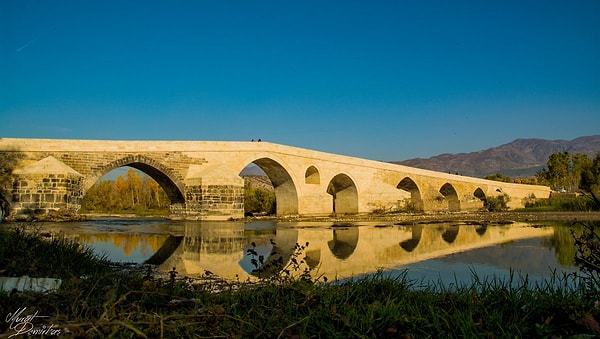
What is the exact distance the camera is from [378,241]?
11469 millimetres

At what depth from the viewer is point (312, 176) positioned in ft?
99.4

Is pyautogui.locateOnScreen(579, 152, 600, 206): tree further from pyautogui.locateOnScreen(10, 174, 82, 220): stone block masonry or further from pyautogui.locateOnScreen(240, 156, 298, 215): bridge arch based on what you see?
pyautogui.locateOnScreen(10, 174, 82, 220): stone block masonry

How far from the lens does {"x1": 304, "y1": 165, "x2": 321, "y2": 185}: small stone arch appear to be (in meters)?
29.5

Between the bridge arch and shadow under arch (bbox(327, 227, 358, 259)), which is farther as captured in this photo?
the bridge arch

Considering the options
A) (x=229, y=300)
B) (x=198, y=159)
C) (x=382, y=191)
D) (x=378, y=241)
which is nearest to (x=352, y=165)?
(x=382, y=191)

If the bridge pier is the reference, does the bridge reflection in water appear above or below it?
below

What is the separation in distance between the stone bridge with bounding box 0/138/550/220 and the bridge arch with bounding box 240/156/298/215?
0.20 ft

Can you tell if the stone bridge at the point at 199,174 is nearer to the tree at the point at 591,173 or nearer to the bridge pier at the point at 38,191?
the bridge pier at the point at 38,191

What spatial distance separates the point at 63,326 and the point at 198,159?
22.0 m

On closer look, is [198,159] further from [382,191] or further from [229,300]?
[229,300]

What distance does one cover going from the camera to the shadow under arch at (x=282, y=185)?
87.4 ft

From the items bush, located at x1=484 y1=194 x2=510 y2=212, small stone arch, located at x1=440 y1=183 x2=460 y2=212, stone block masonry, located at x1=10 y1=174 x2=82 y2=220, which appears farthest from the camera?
small stone arch, located at x1=440 y1=183 x2=460 y2=212

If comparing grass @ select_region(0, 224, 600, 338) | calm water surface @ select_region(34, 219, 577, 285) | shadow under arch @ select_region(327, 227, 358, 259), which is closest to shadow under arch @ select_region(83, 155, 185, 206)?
calm water surface @ select_region(34, 219, 577, 285)

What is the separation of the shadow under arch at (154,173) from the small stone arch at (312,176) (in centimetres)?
863
